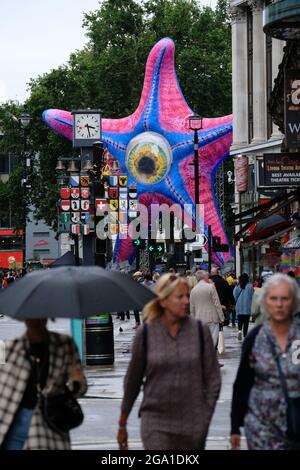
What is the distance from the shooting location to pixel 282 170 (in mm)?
35500

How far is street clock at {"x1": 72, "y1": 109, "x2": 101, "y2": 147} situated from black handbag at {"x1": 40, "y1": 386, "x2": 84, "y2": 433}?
32.7 metres

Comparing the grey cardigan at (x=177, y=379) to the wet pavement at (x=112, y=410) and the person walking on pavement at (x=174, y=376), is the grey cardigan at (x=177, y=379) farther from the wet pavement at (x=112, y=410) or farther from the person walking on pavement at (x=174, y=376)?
the wet pavement at (x=112, y=410)

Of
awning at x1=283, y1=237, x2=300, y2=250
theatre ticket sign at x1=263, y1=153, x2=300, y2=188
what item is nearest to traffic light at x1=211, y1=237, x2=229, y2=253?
awning at x1=283, y1=237, x2=300, y2=250

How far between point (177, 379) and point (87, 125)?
34.3 m

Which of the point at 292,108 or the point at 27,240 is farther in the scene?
the point at 27,240

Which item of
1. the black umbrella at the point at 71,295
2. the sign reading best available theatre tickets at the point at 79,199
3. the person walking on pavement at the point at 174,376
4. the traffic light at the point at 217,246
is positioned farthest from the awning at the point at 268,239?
the person walking on pavement at the point at 174,376

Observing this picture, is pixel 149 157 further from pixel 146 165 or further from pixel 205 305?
pixel 205 305

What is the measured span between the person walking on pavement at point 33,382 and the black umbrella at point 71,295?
0.14 metres

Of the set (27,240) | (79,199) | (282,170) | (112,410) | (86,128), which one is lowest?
(112,410)

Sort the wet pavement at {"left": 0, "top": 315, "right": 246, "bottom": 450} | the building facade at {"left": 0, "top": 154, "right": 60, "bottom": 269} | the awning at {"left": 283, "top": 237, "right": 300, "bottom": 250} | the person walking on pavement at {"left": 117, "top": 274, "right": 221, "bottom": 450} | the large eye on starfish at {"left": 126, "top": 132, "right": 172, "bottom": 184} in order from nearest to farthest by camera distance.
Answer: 1. the person walking on pavement at {"left": 117, "top": 274, "right": 221, "bottom": 450}
2. the wet pavement at {"left": 0, "top": 315, "right": 246, "bottom": 450}
3. the awning at {"left": 283, "top": 237, "right": 300, "bottom": 250}
4. the large eye on starfish at {"left": 126, "top": 132, "right": 172, "bottom": 184}
5. the building facade at {"left": 0, "top": 154, "right": 60, "bottom": 269}

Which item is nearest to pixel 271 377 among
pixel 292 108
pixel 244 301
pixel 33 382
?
pixel 33 382

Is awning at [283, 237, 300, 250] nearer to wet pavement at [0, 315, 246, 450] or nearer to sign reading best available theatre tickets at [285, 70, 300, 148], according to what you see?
wet pavement at [0, 315, 246, 450]

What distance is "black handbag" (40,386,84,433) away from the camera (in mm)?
9320
